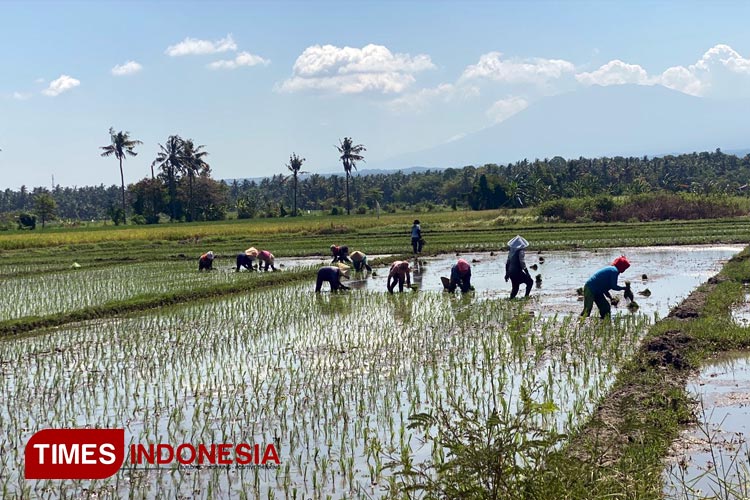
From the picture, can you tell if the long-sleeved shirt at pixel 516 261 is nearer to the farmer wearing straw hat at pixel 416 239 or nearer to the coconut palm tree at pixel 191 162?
the farmer wearing straw hat at pixel 416 239

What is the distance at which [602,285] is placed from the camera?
11.1 metres

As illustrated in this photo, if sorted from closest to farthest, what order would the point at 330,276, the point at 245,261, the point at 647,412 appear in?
1. the point at 647,412
2. the point at 330,276
3. the point at 245,261

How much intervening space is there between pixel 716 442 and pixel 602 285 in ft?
17.6

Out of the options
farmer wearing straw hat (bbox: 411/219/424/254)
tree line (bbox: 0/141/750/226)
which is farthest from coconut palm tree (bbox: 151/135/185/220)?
farmer wearing straw hat (bbox: 411/219/424/254)

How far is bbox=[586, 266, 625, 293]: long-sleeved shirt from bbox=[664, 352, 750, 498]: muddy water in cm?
257

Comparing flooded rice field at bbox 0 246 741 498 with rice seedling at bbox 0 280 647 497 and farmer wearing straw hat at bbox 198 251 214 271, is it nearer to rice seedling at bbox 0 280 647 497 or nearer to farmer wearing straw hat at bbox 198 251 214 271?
rice seedling at bbox 0 280 647 497

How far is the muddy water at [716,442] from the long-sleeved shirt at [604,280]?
101 inches

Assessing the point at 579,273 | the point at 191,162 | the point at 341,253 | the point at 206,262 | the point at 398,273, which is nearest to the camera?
the point at 398,273

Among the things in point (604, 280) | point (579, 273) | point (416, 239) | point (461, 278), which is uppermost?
point (416, 239)

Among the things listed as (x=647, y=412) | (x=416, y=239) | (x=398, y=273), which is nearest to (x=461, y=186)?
(x=416, y=239)

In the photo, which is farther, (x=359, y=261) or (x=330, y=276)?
(x=359, y=261)

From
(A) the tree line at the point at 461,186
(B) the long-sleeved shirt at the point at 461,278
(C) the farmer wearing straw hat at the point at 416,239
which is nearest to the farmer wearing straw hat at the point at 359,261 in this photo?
(C) the farmer wearing straw hat at the point at 416,239

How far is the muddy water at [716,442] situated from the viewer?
5000mm

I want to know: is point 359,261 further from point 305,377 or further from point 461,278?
point 305,377
